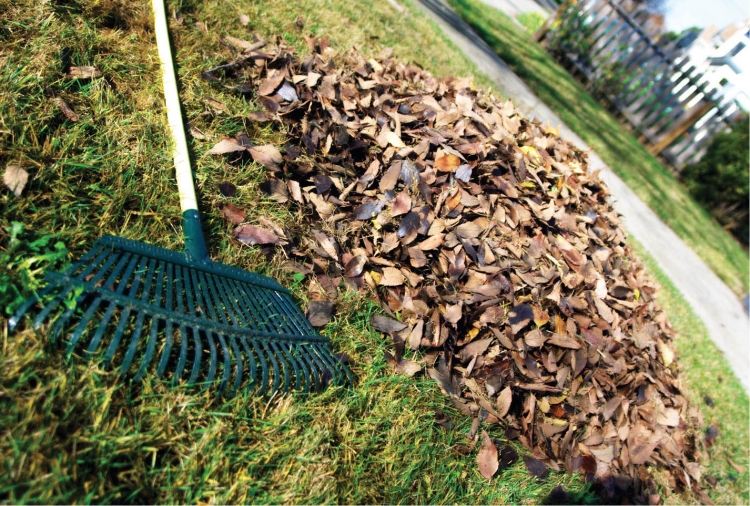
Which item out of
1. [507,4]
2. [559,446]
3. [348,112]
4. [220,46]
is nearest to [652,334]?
[559,446]

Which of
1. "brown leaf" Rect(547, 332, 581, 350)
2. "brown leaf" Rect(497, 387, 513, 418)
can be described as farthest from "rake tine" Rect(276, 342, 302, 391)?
"brown leaf" Rect(547, 332, 581, 350)

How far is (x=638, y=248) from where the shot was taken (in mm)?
5086

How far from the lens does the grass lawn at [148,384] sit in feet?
3.88

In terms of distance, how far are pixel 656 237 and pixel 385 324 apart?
5.31 metres

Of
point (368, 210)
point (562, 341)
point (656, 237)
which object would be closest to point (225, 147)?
point (368, 210)

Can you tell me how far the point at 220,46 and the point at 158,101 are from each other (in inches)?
28.4

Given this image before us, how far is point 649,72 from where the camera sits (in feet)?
29.7

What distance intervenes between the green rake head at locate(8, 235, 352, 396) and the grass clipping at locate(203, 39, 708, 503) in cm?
32

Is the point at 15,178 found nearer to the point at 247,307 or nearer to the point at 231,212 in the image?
the point at 231,212

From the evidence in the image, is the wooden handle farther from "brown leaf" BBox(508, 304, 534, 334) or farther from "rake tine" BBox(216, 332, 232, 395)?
"brown leaf" BBox(508, 304, 534, 334)

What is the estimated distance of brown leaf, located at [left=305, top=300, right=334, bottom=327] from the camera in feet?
6.23

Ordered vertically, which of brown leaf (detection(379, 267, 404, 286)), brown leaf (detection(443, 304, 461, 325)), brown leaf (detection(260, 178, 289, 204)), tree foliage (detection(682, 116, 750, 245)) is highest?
tree foliage (detection(682, 116, 750, 245))

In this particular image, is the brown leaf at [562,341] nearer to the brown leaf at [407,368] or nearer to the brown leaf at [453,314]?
the brown leaf at [453,314]

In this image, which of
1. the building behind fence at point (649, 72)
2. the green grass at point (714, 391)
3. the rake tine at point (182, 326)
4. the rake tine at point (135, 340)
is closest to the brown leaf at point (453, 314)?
the rake tine at point (182, 326)
